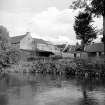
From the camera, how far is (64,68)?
3981cm

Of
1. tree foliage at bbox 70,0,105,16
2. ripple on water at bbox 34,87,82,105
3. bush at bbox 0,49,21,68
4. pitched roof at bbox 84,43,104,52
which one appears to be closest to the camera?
ripple on water at bbox 34,87,82,105

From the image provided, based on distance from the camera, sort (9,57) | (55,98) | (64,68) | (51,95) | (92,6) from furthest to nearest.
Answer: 1. (9,57)
2. (64,68)
3. (92,6)
4. (51,95)
5. (55,98)

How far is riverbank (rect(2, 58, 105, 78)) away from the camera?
34812 millimetres

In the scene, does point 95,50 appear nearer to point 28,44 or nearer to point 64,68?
point 28,44

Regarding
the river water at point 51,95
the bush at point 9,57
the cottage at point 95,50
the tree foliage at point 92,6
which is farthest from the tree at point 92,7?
the cottage at point 95,50

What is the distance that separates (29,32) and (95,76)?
42.5 metres

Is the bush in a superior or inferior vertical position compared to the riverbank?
superior

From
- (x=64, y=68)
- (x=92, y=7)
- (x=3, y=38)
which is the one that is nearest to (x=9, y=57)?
(x=3, y=38)

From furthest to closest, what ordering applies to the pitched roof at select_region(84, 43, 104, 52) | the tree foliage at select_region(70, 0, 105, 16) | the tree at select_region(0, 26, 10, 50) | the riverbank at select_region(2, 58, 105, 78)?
the pitched roof at select_region(84, 43, 104, 52) < the tree at select_region(0, 26, 10, 50) < the riverbank at select_region(2, 58, 105, 78) < the tree foliage at select_region(70, 0, 105, 16)

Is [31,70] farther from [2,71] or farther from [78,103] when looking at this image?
[78,103]

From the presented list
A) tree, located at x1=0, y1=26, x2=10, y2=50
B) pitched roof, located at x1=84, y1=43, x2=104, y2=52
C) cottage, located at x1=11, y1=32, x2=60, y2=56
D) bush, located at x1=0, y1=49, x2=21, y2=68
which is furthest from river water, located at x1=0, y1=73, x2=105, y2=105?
cottage, located at x1=11, y1=32, x2=60, y2=56

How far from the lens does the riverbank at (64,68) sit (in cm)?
3481

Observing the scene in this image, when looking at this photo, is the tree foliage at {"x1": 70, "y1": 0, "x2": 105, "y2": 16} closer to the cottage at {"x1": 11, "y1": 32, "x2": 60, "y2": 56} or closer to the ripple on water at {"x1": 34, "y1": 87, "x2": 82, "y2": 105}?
the ripple on water at {"x1": 34, "y1": 87, "x2": 82, "y2": 105}

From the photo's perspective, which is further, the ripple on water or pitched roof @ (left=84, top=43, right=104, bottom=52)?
pitched roof @ (left=84, top=43, right=104, bottom=52)
